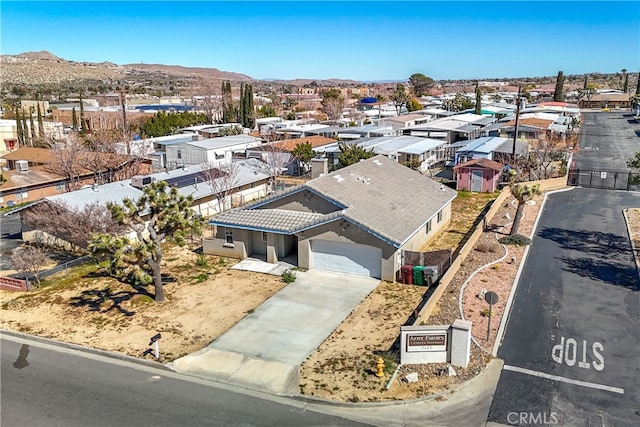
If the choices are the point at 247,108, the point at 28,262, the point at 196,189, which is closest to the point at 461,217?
the point at 196,189

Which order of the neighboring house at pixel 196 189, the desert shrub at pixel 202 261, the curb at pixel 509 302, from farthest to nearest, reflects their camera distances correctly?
the neighboring house at pixel 196 189 < the desert shrub at pixel 202 261 < the curb at pixel 509 302

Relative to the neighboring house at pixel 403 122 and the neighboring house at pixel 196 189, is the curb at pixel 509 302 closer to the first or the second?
the neighboring house at pixel 196 189

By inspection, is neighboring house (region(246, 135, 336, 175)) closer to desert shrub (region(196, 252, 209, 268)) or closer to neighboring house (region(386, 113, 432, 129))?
desert shrub (region(196, 252, 209, 268))

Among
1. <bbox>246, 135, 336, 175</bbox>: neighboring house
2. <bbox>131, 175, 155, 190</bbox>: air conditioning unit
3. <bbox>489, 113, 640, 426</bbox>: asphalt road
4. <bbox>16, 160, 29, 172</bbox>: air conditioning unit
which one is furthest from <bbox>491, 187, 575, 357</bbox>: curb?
<bbox>16, 160, 29, 172</bbox>: air conditioning unit

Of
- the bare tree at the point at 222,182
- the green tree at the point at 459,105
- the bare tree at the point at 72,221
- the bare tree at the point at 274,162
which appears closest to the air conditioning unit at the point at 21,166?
the bare tree at the point at 72,221

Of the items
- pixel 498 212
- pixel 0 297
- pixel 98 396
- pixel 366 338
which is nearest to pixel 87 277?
pixel 0 297

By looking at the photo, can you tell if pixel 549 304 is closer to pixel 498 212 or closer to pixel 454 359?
pixel 454 359
